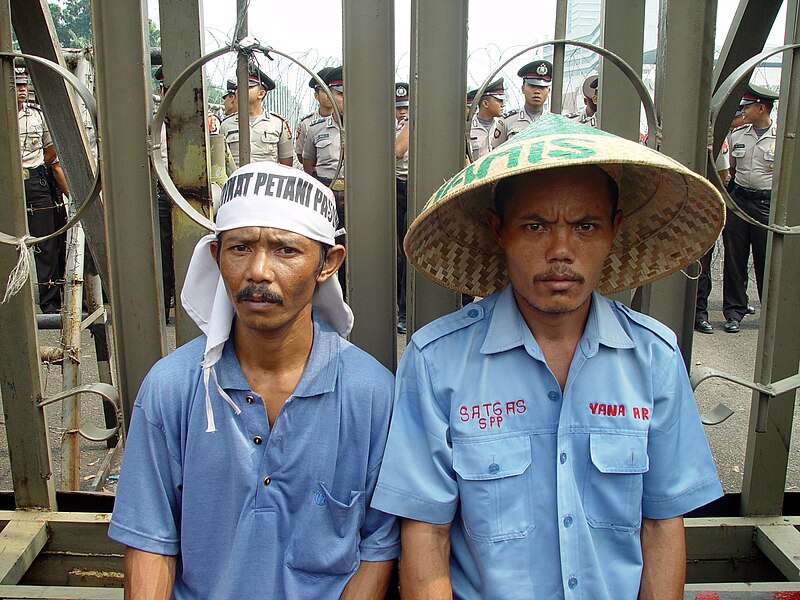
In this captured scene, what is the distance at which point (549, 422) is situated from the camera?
1.59 meters

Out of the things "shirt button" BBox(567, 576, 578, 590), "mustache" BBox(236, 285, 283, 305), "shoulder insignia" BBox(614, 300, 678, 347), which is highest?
"mustache" BBox(236, 285, 283, 305)

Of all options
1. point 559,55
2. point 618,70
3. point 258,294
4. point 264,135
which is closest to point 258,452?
point 258,294

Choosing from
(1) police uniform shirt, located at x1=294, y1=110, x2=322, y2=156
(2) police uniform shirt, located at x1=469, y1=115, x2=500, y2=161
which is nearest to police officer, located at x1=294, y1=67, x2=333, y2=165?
(1) police uniform shirt, located at x1=294, y1=110, x2=322, y2=156

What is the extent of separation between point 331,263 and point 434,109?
532mm

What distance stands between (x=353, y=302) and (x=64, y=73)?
978 millimetres

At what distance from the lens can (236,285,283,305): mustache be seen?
5.13 ft

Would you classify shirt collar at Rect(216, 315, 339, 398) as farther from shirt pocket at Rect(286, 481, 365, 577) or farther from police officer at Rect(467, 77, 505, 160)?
police officer at Rect(467, 77, 505, 160)

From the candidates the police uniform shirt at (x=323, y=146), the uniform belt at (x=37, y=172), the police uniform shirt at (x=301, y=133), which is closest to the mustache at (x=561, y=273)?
the police uniform shirt at (x=323, y=146)

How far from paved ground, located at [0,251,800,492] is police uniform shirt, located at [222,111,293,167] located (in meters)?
2.05

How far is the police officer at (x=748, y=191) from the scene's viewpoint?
6766mm

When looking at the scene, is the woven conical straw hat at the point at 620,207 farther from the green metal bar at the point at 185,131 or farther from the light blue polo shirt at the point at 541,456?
the green metal bar at the point at 185,131

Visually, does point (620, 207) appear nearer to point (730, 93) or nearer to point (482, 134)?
point (730, 93)

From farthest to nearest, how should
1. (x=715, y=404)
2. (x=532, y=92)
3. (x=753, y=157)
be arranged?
(x=532, y=92) → (x=753, y=157) → (x=715, y=404)

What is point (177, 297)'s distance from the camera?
2.04 metres
